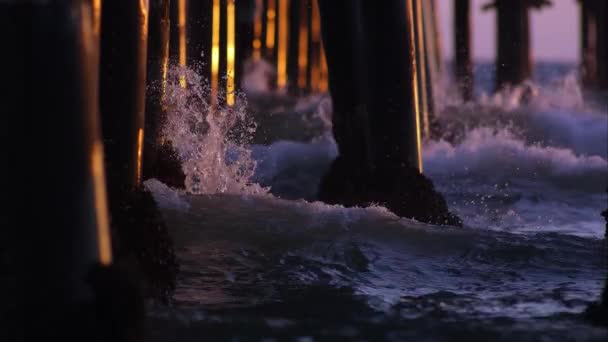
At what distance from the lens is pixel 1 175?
3.24m

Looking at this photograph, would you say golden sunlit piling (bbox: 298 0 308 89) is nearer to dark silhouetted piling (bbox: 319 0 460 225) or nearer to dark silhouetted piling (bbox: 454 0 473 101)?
dark silhouetted piling (bbox: 454 0 473 101)

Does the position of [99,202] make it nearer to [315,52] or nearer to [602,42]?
[602,42]

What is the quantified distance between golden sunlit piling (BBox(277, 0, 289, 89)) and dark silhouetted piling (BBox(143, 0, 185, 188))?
787 inches

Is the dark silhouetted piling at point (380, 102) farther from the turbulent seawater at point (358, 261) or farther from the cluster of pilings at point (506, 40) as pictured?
the cluster of pilings at point (506, 40)

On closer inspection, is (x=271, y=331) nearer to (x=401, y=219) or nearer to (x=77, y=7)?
(x=77, y=7)

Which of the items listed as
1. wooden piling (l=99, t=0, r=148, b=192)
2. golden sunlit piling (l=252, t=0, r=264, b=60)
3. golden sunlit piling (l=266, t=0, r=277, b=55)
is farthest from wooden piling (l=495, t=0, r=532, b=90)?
wooden piling (l=99, t=0, r=148, b=192)

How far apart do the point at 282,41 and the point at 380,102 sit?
66.9 feet

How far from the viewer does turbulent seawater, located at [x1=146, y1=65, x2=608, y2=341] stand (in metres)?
4.37

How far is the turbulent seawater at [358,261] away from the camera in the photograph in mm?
4367

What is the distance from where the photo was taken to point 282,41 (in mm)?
28031

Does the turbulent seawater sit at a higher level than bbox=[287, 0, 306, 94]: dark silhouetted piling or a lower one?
lower

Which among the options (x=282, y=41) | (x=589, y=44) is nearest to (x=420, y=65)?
(x=282, y=41)

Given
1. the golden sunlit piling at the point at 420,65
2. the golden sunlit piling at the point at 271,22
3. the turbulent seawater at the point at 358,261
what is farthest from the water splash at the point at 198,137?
the golden sunlit piling at the point at 271,22

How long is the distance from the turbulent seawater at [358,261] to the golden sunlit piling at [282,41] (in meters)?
16.7
